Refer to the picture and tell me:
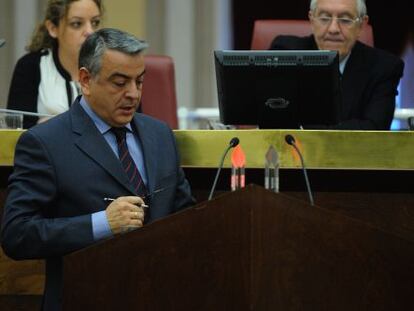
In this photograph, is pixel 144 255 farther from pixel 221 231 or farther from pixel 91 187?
pixel 91 187

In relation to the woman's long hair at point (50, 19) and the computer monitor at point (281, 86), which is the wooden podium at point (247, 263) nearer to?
the computer monitor at point (281, 86)

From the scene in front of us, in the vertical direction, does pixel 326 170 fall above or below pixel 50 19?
below

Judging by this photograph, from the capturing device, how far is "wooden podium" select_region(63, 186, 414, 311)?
2.15m

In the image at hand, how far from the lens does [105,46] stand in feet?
9.05

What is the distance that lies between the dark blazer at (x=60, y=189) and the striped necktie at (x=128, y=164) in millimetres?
26

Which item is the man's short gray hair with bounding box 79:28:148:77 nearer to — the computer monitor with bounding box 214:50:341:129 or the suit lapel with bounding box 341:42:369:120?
the computer monitor with bounding box 214:50:341:129

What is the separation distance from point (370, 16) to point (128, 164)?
10.1 feet

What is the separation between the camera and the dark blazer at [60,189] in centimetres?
259

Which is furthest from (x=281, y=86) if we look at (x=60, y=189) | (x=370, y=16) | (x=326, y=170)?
Answer: (x=370, y=16)

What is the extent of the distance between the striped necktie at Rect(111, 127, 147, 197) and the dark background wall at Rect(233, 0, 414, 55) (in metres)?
2.88

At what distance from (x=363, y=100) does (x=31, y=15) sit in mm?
2205

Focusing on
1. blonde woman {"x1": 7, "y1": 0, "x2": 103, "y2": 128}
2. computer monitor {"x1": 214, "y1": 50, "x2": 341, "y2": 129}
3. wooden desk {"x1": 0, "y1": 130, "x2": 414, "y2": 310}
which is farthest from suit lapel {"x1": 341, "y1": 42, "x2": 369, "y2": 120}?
blonde woman {"x1": 7, "y1": 0, "x2": 103, "y2": 128}

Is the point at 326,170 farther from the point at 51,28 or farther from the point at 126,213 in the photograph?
the point at 51,28

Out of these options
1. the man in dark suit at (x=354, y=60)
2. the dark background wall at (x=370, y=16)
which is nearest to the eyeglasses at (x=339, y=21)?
the man in dark suit at (x=354, y=60)
